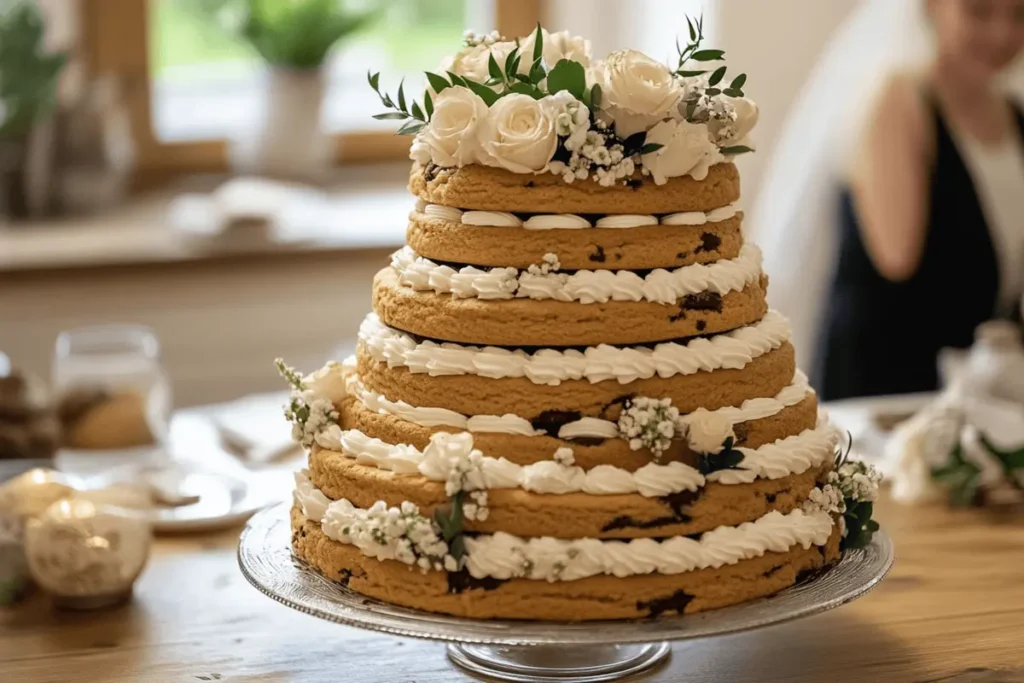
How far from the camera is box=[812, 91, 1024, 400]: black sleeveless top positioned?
11.0ft

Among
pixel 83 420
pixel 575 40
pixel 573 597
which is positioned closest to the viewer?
pixel 573 597

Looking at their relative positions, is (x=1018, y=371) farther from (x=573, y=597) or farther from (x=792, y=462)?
(x=573, y=597)

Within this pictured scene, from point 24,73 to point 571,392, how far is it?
2655 mm

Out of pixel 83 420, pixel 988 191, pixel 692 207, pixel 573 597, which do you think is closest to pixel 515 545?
pixel 573 597

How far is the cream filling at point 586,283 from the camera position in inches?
57.4

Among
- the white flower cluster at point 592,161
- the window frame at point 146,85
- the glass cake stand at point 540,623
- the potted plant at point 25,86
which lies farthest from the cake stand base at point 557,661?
the window frame at point 146,85

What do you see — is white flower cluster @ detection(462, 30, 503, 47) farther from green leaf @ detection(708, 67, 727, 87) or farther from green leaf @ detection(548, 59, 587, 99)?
green leaf @ detection(708, 67, 727, 87)

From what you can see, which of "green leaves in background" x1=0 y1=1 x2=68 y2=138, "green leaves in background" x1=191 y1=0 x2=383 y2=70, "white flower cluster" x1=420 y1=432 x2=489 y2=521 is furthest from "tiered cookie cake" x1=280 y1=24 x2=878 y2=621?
"green leaves in background" x1=191 y1=0 x2=383 y2=70

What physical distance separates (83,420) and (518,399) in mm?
1116

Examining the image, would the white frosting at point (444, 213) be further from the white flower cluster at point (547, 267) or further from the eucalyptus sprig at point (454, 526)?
the eucalyptus sprig at point (454, 526)

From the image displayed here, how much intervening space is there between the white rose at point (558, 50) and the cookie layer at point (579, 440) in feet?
1.27

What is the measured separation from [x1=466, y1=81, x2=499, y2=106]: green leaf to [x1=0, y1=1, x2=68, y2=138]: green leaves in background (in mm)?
2444

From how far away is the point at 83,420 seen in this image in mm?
2342

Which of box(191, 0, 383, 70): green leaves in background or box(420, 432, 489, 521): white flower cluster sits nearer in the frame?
box(420, 432, 489, 521): white flower cluster
